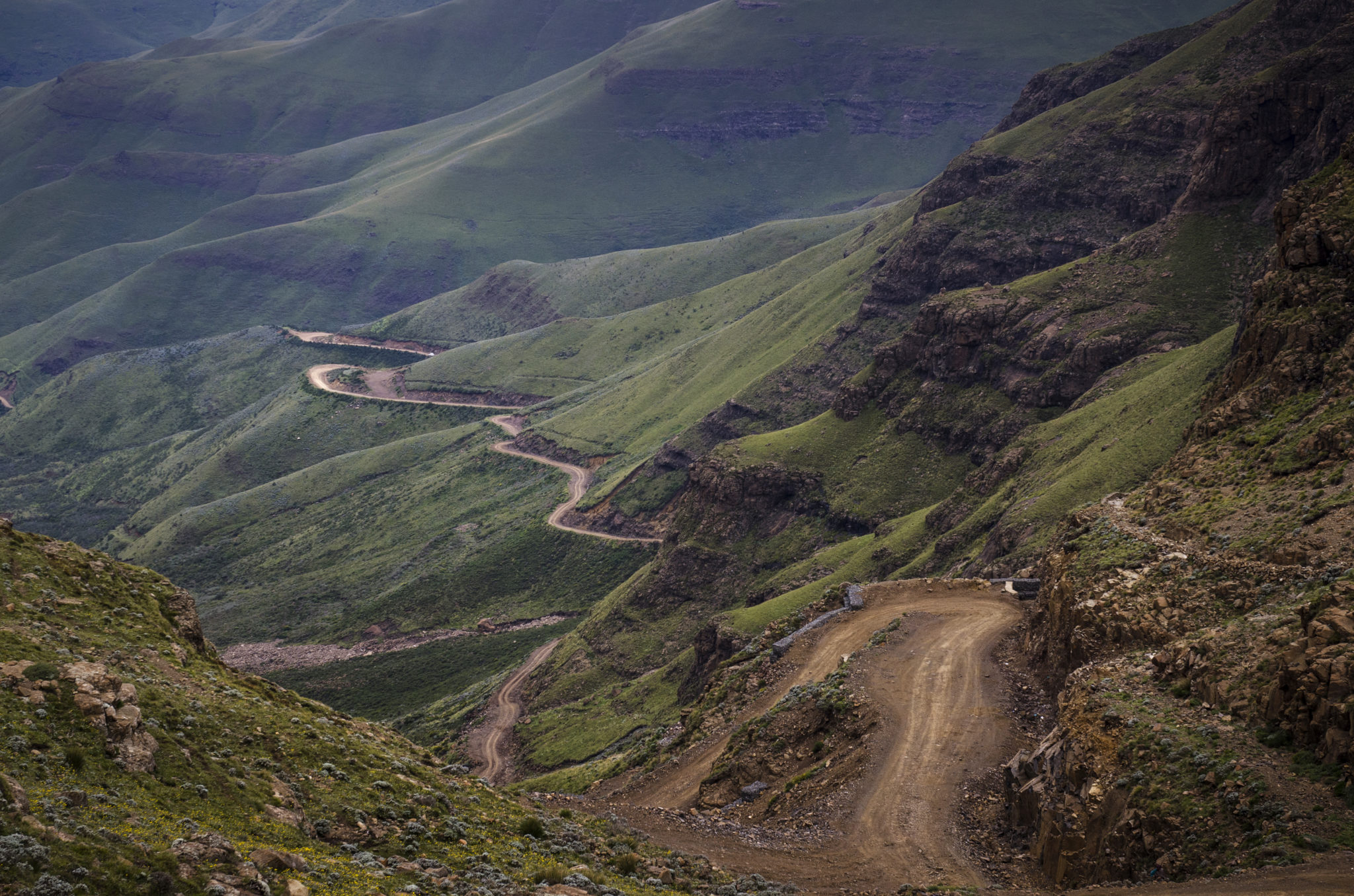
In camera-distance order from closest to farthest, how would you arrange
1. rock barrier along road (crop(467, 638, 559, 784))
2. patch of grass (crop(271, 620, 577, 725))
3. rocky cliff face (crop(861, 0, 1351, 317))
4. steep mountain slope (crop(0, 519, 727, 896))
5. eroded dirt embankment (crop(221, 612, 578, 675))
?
1. steep mountain slope (crop(0, 519, 727, 896))
2. rocky cliff face (crop(861, 0, 1351, 317))
3. rock barrier along road (crop(467, 638, 559, 784))
4. patch of grass (crop(271, 620, 577, 725))
5. eroded dirt embankment (crop(221, 612, 578, 675))

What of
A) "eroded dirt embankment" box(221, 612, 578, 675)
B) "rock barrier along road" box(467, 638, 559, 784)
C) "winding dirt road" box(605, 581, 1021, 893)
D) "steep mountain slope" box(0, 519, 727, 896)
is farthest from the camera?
"eroded dirt embankment" box(221, 612, 578, 675)

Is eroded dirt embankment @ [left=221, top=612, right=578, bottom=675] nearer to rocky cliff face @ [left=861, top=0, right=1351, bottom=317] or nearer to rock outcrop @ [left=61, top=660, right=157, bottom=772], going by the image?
rocky cliff face @ [left=861, top=0, right=1351, bottom=317]

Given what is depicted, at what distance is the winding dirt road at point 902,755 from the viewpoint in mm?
36125

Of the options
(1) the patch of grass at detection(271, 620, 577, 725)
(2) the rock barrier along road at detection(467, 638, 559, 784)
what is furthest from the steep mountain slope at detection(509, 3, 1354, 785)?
(1) the patch of grass at detection(271, 620, 577, 725)

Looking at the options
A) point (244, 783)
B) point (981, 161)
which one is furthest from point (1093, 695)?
point (981, 161)

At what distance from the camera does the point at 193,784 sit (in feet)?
92.5

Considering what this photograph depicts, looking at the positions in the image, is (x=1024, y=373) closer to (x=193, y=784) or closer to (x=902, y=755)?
(x=902, y=755)

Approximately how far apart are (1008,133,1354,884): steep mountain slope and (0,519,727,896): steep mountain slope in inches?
520

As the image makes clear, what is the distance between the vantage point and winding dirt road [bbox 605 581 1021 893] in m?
36.1

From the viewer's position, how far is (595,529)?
178 meters

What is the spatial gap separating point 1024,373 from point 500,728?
72.0 metres

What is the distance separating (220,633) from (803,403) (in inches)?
4285

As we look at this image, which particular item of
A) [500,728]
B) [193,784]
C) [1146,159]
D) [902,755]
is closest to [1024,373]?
[1146,159]

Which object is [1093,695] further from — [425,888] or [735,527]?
[735,527]
